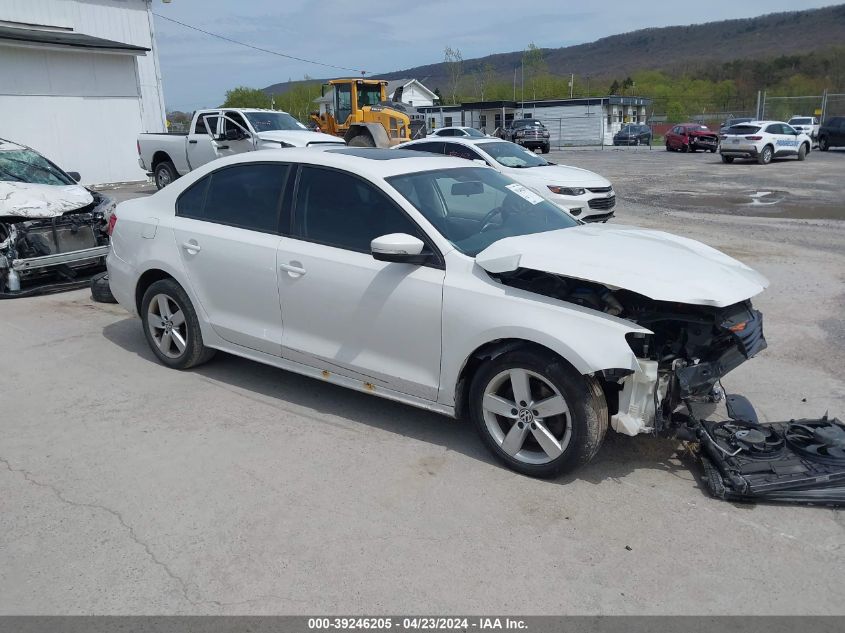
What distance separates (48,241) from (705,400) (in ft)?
24.6

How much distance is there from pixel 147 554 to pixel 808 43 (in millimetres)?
A: 172194

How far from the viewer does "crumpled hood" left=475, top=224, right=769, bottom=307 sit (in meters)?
3.69

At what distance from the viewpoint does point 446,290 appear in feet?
13.4

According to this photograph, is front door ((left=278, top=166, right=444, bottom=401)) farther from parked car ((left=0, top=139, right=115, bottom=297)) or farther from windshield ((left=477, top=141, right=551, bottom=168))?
windshield ((left=477, top=141, right=551, bottom=168))

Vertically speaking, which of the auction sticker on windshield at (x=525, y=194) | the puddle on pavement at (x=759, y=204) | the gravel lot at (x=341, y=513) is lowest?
the puddle on pavement at (x=759, y=204)

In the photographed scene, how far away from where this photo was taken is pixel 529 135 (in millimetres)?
38219

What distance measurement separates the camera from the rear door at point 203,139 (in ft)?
53.6

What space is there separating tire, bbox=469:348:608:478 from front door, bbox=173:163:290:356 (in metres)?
1.66

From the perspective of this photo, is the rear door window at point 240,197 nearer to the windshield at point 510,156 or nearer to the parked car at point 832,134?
the windshield at point 510,156

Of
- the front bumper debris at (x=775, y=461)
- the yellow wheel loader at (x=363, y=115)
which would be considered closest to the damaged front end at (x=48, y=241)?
the front bumper debris at (x=775, y=461)

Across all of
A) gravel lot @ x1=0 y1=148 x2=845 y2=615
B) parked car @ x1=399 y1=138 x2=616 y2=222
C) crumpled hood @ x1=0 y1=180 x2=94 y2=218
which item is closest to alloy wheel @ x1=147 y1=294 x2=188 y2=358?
gravel lot @ x1=0 y1=148 x2=845 y2=615

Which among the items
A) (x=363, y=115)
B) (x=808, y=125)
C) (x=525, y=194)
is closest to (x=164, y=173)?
(x=363, y=115)

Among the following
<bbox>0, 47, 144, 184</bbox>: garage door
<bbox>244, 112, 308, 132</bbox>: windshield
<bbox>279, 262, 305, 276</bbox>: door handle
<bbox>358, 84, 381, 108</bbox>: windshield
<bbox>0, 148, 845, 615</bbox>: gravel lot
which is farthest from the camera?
<bbox>358, 84, 381, 108</bbox>: windshield

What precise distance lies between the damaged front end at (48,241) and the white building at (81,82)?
12.5 meters
